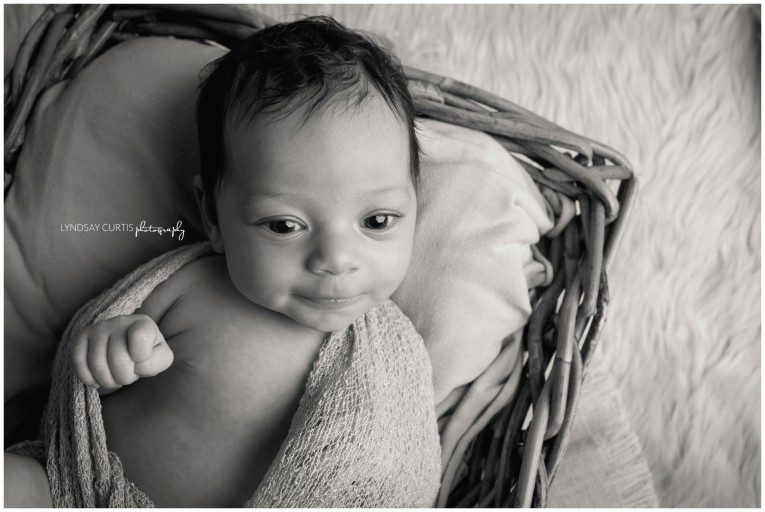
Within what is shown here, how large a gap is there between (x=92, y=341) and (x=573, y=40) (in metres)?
1.01

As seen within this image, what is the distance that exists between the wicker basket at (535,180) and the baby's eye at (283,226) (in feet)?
1.00

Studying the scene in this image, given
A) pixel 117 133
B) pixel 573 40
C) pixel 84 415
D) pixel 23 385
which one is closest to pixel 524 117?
pixel 573 40

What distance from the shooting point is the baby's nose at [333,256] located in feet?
2.40

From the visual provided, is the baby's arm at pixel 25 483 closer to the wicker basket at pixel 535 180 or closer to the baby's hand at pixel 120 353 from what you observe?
the baby's hand at pixel 120 353

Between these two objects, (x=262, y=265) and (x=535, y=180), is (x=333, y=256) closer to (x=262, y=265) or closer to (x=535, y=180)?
(x=262, y=265)

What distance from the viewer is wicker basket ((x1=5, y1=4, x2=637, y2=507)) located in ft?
2.92

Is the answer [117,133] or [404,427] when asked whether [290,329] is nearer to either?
[404,427]

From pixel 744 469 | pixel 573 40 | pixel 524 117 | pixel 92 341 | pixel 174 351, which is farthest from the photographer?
pixel 573 40

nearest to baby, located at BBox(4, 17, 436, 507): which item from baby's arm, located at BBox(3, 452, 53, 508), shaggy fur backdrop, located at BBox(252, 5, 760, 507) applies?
baby's arm, located at BBox(3, 452, 53, 508)

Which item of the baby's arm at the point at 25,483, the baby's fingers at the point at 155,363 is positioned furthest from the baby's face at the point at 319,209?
the baby's arm at the point at 25,483

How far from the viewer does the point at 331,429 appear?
0.79m

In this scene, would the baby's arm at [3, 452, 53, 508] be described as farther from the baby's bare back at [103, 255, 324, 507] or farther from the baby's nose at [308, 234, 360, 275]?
the baby's nose at [308, 234, 360, 275]

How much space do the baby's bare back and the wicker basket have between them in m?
0.31

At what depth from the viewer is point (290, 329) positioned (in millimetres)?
860
